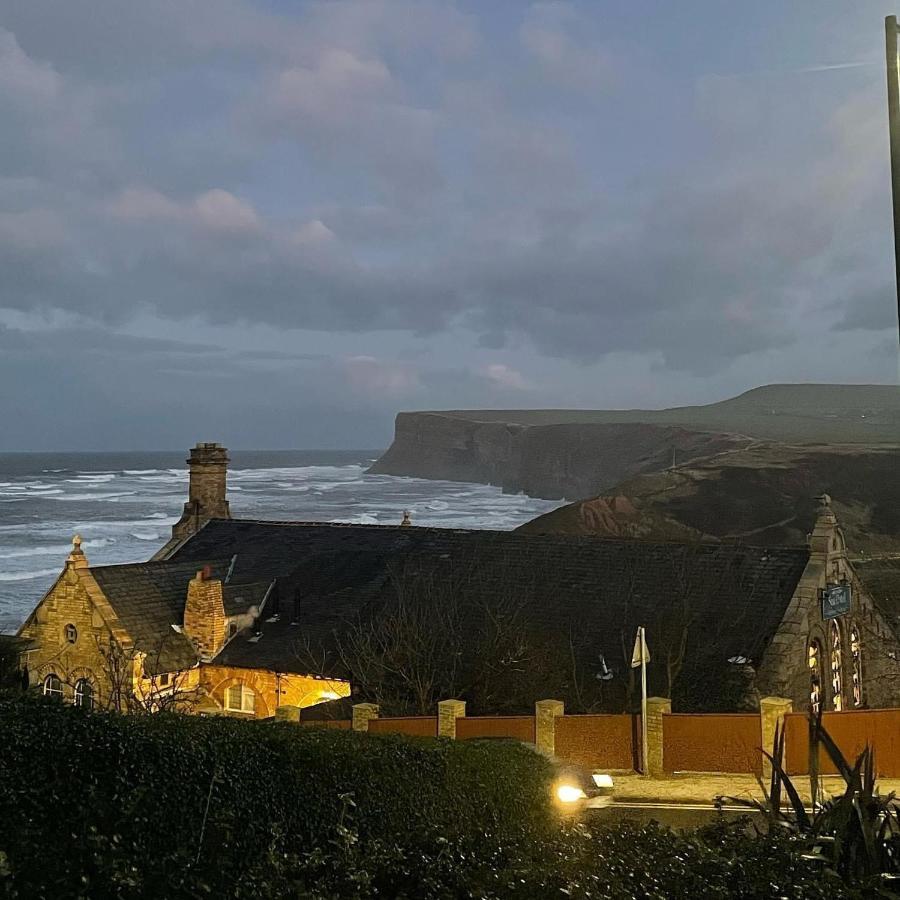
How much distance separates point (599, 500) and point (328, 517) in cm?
5863

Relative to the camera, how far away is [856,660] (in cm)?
2456

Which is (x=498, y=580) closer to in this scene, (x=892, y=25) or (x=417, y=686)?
(x=417, y=686)

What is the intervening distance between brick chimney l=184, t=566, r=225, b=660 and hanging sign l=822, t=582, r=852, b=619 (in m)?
16.8

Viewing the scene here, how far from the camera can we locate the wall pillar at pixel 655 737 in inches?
690

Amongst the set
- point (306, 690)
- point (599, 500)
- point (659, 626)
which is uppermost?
point (599, 500)

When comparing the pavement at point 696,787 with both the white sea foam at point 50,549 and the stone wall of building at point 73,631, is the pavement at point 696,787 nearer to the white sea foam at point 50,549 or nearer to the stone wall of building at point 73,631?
the stone wall of building at point 73,631

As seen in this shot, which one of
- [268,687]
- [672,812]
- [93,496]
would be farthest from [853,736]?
[93,496]

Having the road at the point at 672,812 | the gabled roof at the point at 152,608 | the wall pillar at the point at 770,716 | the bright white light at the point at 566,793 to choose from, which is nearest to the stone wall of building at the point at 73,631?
the gabled roof at the point at 152,608

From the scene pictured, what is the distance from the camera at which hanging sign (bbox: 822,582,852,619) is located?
22516mm

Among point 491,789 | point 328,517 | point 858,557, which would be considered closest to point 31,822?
point 491,789

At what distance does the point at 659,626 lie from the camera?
23.6 meters

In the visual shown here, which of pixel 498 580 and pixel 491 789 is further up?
pixel 498 580

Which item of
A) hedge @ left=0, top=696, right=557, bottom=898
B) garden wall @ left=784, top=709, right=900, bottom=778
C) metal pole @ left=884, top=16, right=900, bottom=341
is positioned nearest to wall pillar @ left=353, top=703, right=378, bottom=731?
hedge @ left=0, top=696, right=557, bottom=898

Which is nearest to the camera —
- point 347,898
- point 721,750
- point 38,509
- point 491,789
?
point 347,898
